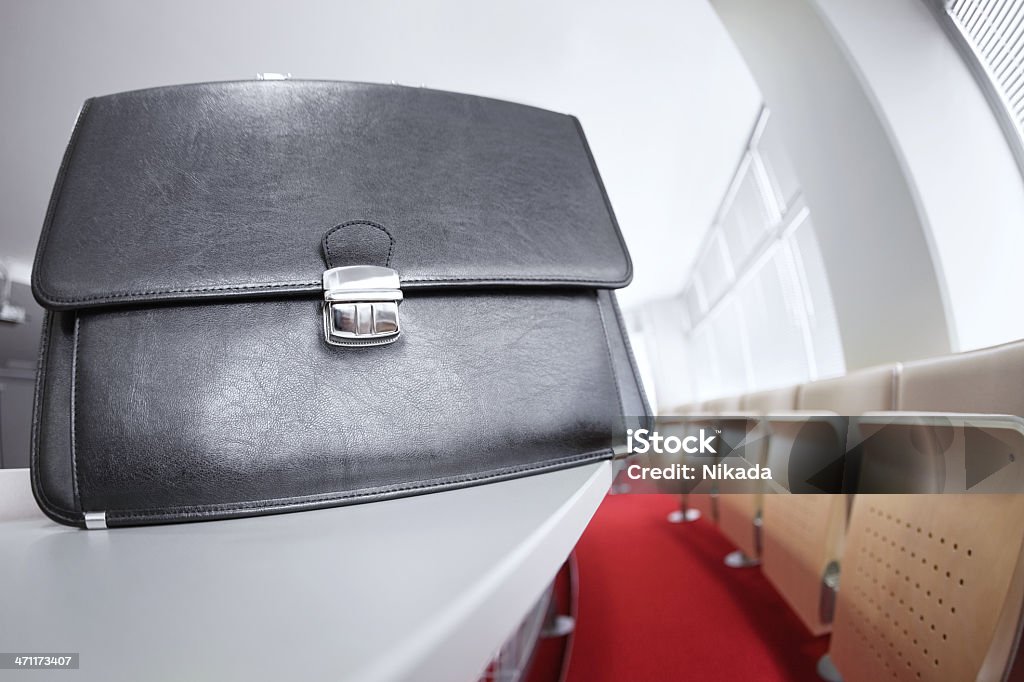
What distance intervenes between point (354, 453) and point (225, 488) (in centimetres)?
6

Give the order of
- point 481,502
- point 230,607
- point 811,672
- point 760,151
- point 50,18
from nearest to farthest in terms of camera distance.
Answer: point 230,607 < point 481,502 < point 811,672 < point 50,18 < point 760,151

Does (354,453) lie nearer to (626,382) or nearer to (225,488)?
(225,488)

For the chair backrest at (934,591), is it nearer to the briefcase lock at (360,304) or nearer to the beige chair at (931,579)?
the beige chair at (931,579)

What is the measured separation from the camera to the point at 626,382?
346 mm

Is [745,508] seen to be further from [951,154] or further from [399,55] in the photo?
[399,55]

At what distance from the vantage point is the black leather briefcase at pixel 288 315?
25cm

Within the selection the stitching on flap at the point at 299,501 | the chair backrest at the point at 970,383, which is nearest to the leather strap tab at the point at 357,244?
the stitching on flap at the point at 299,501

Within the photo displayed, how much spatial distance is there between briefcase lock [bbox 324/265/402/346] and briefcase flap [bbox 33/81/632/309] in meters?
0.01

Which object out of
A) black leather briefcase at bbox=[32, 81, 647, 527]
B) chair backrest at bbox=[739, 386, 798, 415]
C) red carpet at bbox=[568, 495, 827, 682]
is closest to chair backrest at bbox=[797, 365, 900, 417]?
chair backrest at bbox=[739, 386, 798, 415]

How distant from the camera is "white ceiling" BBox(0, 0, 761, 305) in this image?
8.02 feet

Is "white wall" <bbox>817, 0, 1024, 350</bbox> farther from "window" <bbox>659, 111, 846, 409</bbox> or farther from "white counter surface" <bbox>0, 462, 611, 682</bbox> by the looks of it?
"white counter surface" <bbox>0, 462, 611, 682</bbox>

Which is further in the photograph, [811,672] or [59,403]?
[811,672]

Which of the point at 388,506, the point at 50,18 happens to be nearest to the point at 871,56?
the point at 388,506

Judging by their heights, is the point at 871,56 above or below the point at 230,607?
above
